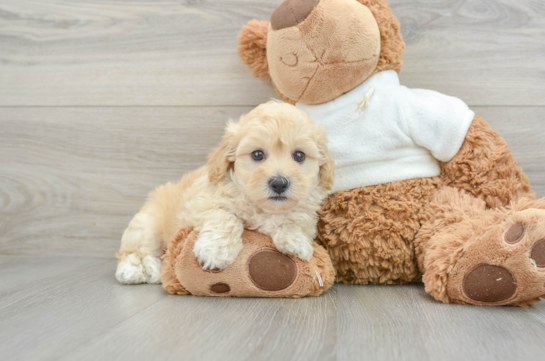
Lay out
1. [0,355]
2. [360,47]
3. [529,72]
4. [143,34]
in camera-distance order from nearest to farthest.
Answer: [0,355]
[360,47]
[529,72]
[143,34]

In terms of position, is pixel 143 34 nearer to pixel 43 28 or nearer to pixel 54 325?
pixel 43 28

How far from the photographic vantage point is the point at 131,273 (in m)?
1.20

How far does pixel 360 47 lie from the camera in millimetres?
1056

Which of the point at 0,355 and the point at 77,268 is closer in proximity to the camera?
the point at 0,355

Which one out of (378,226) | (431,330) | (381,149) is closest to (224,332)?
(431,330)

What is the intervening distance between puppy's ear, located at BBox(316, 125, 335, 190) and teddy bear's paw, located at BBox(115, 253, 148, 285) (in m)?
0.56

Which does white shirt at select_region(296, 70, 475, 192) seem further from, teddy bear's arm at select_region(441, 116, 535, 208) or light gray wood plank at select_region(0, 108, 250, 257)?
light gray wood plank at select_region(0, 108, 250, 257)

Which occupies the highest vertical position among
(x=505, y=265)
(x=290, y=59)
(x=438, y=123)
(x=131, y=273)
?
(x=290, y=59)

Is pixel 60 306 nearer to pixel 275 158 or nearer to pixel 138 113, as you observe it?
pixel 275 158

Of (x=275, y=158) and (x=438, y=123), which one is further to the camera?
(x=438, y=123)

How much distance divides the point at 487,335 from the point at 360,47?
2.22ft

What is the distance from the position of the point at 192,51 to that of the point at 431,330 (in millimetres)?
1130

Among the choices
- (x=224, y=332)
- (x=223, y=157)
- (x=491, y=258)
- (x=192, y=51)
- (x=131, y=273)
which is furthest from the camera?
(x=192, y=51)

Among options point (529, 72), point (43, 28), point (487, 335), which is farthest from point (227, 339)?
point (43, 28)
